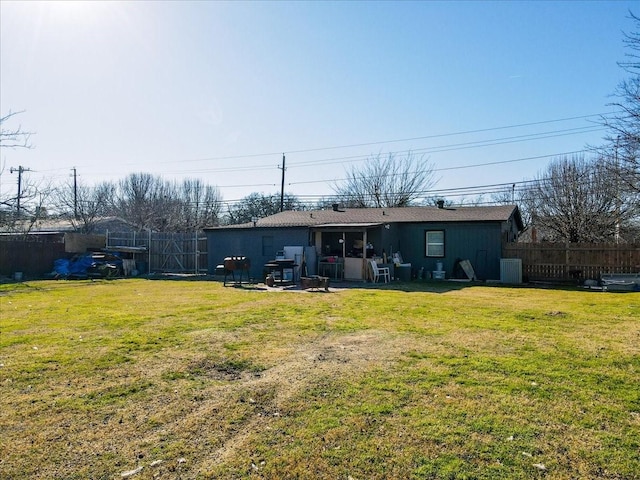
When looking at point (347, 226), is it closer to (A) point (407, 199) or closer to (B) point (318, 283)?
(B) point (318, 283)

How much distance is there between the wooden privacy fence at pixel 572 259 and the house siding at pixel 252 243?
8.54 m

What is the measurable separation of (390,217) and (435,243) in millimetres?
2325

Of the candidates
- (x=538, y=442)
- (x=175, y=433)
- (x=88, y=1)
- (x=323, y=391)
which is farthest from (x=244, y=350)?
(x=88, y=1)

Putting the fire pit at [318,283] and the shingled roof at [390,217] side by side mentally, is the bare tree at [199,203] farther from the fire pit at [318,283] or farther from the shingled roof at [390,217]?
the fire pit at [318,283]

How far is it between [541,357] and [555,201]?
69.9 feet

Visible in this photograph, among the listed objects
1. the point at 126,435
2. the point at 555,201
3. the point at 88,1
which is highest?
the point at 88,1

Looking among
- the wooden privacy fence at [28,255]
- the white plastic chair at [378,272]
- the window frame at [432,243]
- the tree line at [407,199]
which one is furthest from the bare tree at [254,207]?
the white plastic chair at [378,272]

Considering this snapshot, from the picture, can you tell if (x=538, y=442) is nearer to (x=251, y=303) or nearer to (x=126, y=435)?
(x=126, y=435)

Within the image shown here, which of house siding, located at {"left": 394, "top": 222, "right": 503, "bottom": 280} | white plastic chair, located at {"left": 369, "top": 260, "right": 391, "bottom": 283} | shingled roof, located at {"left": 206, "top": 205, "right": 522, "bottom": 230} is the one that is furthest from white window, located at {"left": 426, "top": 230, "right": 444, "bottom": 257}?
white plastic chair, located at {"left": 369, "top": 260, "right": 391, "bottom": 283}

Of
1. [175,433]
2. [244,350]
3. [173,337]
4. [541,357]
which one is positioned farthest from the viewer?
[173,337]

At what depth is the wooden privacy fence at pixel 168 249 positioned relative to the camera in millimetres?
22406

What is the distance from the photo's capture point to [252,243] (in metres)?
19.8

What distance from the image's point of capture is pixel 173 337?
6.69 metres

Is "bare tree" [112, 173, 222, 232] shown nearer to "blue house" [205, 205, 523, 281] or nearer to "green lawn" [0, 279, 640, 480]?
"blue house" [205, 205, 523, 281]
